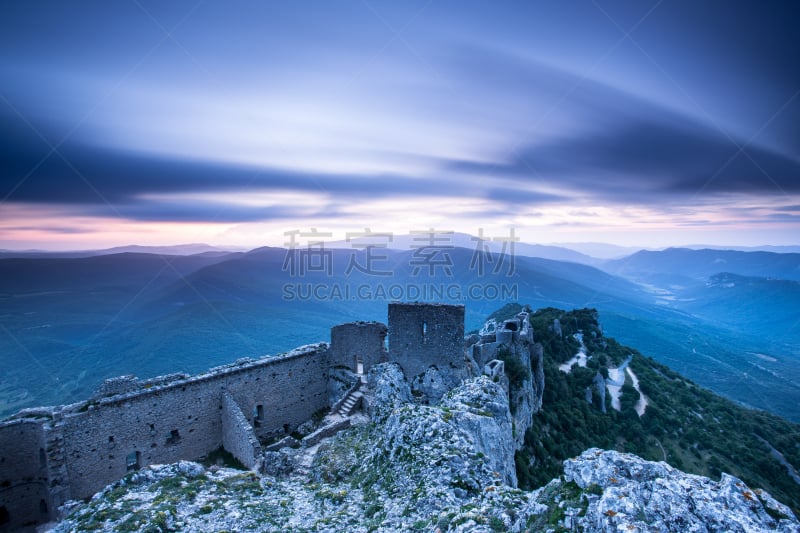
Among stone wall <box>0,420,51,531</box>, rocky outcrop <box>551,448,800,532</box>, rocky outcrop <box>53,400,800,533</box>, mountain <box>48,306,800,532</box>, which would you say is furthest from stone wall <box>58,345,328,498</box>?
rocky outcrop <box>551,448,800,532</box>

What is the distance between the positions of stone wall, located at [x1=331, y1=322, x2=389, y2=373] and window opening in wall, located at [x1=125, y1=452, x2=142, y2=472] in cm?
971

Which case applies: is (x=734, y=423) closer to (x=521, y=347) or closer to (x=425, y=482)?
(x=521, y=347)

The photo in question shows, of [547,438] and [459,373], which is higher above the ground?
[459,373]

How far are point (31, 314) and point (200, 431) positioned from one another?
156 meters

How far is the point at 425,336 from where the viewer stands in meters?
19.4

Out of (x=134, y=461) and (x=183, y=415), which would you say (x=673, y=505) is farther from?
(x=134, y=461)

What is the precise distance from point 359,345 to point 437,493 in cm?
1364

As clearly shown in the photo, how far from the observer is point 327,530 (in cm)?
919

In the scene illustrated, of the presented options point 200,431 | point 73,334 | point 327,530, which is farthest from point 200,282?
point 327,530

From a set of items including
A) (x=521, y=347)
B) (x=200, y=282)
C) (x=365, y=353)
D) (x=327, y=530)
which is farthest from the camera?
(x=200, y=282)

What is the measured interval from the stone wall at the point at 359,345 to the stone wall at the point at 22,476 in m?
12.8

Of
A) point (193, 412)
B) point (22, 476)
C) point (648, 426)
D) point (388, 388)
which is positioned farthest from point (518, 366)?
point (648, 426)

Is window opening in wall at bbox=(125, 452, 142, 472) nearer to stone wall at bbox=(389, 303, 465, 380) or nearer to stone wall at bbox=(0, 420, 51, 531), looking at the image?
stone wall at bbox=(0, 420, 51, 531)

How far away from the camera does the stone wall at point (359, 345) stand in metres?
21.9
